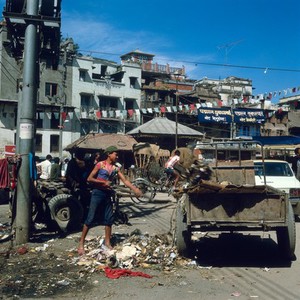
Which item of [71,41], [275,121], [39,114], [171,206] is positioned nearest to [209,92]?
[275,121]

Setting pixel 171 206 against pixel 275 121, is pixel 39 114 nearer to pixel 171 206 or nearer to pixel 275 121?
pixel 275 121

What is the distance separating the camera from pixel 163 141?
4428cm

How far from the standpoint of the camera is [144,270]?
6.66 metres

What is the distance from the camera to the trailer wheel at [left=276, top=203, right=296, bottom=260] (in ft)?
23.0

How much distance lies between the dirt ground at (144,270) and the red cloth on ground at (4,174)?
1.13 m

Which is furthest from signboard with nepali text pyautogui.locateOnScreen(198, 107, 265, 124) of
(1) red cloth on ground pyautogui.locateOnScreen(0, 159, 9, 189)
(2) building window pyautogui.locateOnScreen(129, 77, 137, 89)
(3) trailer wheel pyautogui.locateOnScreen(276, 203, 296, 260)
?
(3) trailer wheel pyautogui.locateOnScreen(276, 203, 296, 260)

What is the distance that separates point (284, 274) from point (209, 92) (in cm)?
5838

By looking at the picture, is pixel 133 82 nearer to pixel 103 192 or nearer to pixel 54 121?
pixel 54 121

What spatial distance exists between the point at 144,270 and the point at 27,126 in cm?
388

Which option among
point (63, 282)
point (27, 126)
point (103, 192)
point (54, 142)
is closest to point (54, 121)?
point (54, 142)

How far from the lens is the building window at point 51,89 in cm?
5262

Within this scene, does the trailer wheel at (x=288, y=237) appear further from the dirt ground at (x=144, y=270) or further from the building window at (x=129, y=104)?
the building window at (x=129, y=104)

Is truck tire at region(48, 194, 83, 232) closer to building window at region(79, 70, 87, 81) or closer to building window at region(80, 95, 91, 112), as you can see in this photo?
building window at region(80, 95, 91, 112)

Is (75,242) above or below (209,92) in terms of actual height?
below
